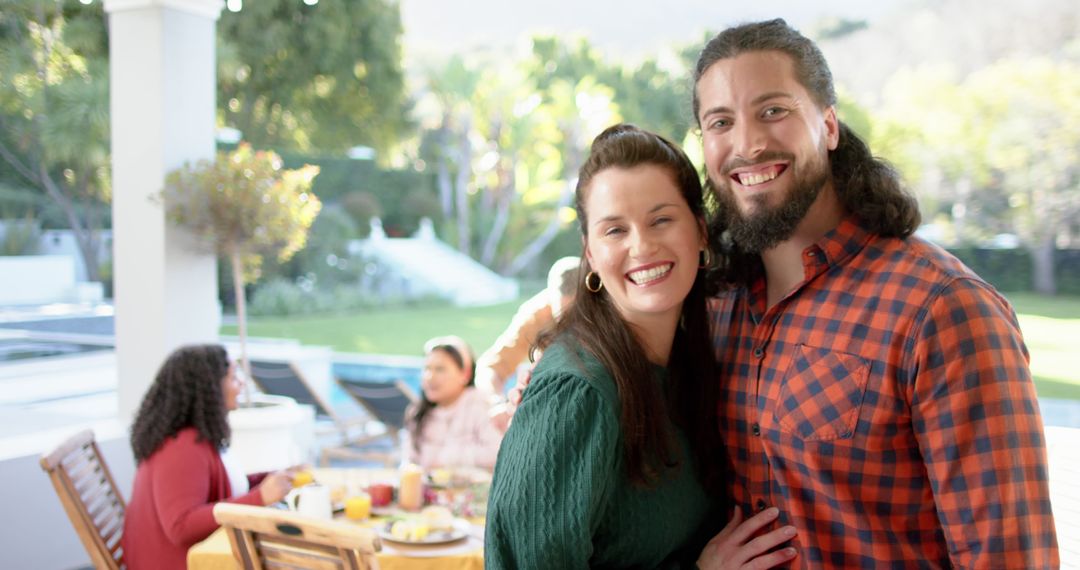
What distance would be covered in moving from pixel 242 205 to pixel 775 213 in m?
3.75

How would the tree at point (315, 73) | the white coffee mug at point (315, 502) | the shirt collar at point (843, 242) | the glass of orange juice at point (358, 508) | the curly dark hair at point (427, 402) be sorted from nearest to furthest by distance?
the shirt collar at point (843, 242)
the white coffee mug at point (315, 502)
the glass of orange juice at point (358, 508)
the curly dark hair at point (427, 402)
the tree at point (315, 73)

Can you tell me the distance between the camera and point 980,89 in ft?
41.6

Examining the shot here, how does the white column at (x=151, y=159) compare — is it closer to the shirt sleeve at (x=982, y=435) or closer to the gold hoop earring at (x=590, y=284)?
the gold hoop earring at (x=590, y=284)

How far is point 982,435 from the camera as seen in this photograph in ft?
3.85

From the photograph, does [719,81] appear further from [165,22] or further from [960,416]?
[165,22]

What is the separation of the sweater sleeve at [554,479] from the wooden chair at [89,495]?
86.7 inches

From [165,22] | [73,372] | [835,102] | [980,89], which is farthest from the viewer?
[980,89]

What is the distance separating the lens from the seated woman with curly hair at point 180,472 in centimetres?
279

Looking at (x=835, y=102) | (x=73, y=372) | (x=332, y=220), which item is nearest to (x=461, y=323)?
(x=332, y=220)

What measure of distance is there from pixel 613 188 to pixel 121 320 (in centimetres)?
406

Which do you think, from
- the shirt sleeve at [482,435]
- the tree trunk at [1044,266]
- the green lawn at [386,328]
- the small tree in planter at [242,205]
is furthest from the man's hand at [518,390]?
the green lawn at [386,328]

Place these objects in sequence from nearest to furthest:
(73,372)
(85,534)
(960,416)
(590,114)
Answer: (960,416)
(85,534)
(73,372)
(590,114)

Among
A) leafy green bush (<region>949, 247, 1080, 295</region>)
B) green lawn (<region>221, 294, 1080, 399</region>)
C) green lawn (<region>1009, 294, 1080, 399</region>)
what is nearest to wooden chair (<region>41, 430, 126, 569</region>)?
leafy green bush (<region>949, 247, 1080, 295</region>)

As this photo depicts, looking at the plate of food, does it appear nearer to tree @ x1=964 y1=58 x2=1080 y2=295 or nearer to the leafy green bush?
the leafy green bush
